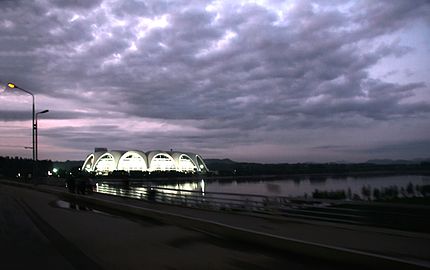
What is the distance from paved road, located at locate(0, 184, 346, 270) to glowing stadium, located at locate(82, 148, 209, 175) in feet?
407

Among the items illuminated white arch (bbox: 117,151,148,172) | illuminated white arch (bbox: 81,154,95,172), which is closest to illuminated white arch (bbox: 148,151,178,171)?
illuminated white arch (bbox: 117,151,148,172)

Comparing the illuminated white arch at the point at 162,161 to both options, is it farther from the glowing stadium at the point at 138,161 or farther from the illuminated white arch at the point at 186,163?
the illuminated white arch at the point at 186,163

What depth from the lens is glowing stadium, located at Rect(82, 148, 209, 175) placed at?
137 m

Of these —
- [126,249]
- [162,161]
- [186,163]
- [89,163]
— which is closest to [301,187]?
[126,249]

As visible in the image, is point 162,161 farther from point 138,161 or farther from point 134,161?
point 134,161

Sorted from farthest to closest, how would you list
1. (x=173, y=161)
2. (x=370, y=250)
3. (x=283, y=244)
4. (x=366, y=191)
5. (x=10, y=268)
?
(x=173, y=161) < (x=366, y=191) < (x=283, y=244) < (x=370, y=250) < (x=10, y=268)

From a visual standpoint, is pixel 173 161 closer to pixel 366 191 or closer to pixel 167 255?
pixel 366 191

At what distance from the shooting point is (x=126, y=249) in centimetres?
904

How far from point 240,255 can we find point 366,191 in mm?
25629

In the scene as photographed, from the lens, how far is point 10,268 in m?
7.41

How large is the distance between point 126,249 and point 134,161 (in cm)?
13305

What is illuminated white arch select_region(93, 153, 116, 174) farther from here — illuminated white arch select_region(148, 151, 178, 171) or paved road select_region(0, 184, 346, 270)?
paved road select_region(0, 184, 346, 270)

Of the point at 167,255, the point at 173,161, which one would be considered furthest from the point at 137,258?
the point at 173,161

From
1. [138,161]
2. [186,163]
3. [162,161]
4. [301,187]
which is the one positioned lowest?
[301,187]
